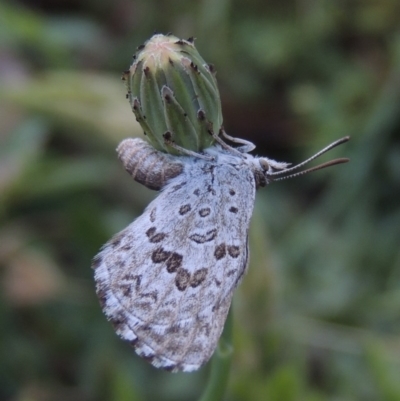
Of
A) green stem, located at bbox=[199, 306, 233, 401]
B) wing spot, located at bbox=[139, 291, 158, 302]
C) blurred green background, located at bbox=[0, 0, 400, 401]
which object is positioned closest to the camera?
wing spot, located at bbox=[139, 291, 158, 302]

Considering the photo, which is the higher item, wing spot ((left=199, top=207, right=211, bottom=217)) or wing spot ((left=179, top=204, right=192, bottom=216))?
wing spot ((left=179, top=204, right=192, bottom=216))

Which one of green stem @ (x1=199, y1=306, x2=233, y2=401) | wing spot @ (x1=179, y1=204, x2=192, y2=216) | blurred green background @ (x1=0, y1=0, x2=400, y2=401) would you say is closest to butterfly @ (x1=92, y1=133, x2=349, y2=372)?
wing spot @ (x1=179, y1=204, x2=192, y2=216)

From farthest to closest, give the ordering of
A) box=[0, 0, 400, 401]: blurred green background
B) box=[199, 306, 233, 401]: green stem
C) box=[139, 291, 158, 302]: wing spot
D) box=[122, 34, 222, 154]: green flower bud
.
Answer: box=[0, 0, 400, 401]: blurred green background < box=[199, 306, 233, 401]: green stem < box=[139, 291, 158, 302]: wing spot < box=[122, 34, 222, 154]: green flower bud

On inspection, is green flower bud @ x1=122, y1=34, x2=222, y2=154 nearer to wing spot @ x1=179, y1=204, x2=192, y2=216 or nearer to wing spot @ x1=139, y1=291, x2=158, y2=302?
wing spot @ x1=179, y1=204, x2=192, y2=216

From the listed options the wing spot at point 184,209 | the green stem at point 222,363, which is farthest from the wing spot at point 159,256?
the green stem at point 222,363

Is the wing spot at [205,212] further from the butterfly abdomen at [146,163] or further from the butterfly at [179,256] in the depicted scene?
the butterfly abdomen at [146,163]

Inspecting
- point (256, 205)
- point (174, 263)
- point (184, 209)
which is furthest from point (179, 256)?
point (256, 205)

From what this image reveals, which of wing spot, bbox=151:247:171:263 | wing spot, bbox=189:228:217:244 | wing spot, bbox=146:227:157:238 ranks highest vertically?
wing spot, bbox=146:227:157:238
